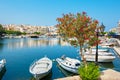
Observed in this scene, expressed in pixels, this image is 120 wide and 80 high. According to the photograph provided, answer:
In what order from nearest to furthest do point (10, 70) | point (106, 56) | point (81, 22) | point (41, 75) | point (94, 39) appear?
1. point (81, 22)
2. point (94, 39)
3. point (41, 75)
4. point (10, 70)
5. point (106, 56)

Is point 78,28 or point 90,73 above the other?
point 78,28

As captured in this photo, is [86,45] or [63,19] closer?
[63,19]

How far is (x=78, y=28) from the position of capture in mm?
18250

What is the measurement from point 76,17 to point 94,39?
277cm

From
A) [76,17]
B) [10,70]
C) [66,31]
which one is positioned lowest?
[10,70]

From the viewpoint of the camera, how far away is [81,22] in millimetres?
17984

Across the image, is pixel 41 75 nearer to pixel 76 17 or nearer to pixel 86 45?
pixel 86 45

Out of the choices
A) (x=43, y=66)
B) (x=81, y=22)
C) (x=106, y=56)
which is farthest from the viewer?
(x=106, y=56)

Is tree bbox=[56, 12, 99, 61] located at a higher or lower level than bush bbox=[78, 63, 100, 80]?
higher

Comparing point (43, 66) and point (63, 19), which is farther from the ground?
point (63, 19)

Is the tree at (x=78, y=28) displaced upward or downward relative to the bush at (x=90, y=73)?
upward

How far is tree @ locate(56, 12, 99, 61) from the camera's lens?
18109mm

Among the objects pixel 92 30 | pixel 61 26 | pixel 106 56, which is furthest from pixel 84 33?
pixel 106 56

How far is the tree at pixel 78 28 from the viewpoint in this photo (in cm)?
1811
